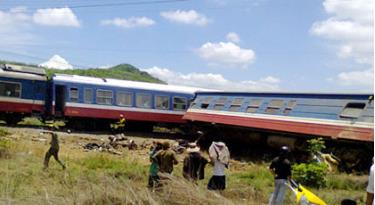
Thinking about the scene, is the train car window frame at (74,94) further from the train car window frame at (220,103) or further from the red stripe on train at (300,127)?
the train car window frame at (220,103)

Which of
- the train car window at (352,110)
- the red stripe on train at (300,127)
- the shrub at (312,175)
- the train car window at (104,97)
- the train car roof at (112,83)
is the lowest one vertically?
the shrub at (312,175)

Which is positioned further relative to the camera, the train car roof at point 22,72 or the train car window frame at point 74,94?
the train car window frame at point 74,94

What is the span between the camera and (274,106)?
20172 millimetres

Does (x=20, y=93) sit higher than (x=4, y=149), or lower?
higher

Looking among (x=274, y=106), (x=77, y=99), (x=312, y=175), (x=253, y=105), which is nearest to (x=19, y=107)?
(x=77, y=99)

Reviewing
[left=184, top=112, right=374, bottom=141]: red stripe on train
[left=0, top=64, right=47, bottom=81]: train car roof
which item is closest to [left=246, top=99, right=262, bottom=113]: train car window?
[left=184, top=112, right=374, bottom=141]: red stripe on train

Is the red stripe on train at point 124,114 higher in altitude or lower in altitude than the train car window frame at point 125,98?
lower

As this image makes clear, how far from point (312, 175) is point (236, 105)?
9.78 metres

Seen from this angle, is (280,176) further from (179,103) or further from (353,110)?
(179,103)

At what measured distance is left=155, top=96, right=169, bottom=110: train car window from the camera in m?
28.6

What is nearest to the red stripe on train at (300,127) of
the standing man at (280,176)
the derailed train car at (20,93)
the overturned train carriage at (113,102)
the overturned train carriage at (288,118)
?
the overturned train carriage at (288,118)

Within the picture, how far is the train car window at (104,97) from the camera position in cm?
2677

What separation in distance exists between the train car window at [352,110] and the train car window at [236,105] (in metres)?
6.05

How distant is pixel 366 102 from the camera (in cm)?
1619
